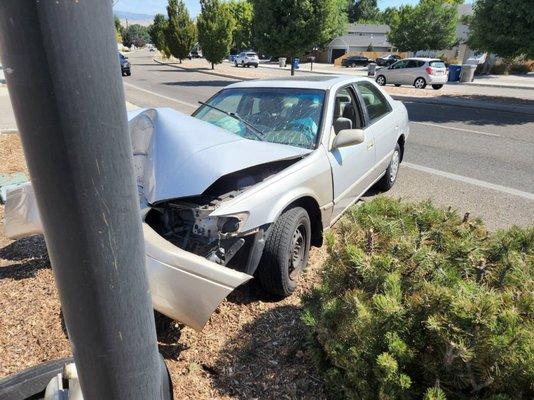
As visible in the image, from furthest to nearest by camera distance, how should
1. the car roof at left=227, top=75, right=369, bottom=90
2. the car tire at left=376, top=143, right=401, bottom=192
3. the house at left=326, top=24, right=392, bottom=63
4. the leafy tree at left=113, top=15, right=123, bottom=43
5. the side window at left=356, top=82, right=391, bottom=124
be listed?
the house at left=326, top=24, right=392, bottom=63, the car tire at left=376, top=143, right=401, bottom=192, the side window at left=356, top=82, right=391, bottom=124, the car roof at left=227, top=75, right=369, bottom=90, the leafy tree at left=113, top=15, right=123, bottom=43

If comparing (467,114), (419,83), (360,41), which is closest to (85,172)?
(467,114)

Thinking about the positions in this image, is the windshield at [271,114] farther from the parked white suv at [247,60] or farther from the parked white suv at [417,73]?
the parked white suv at [247,60]

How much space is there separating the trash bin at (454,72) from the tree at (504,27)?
16.0m

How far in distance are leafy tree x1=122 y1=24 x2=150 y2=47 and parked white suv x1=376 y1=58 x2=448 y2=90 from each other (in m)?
101

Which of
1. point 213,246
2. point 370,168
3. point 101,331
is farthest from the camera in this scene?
point 370,168

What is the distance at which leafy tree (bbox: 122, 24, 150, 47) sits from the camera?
117625mm

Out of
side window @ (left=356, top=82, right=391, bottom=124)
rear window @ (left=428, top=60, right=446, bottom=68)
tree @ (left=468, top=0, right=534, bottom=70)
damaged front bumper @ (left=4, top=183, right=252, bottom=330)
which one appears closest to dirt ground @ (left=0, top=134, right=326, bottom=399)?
damaged front bumper @ (left=4, top=183, right=252, bottom=330)

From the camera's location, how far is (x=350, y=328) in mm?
2059

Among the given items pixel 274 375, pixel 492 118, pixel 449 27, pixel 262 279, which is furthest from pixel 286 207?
pixel 449 27

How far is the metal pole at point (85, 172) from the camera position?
0.84 meters

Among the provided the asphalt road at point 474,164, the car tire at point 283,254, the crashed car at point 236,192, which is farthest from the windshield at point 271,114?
the asphalt road at point 474,164

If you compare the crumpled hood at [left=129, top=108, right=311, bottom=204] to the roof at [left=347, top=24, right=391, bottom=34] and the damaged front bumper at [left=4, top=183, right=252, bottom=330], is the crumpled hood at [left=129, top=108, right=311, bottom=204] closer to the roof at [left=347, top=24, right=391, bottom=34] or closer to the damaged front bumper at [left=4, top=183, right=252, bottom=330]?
the damaged front bumper at [left=4, top=183, right=252, bottom=330]

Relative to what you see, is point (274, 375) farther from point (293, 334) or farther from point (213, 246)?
point (213, 246)

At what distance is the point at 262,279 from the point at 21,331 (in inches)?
68.0
